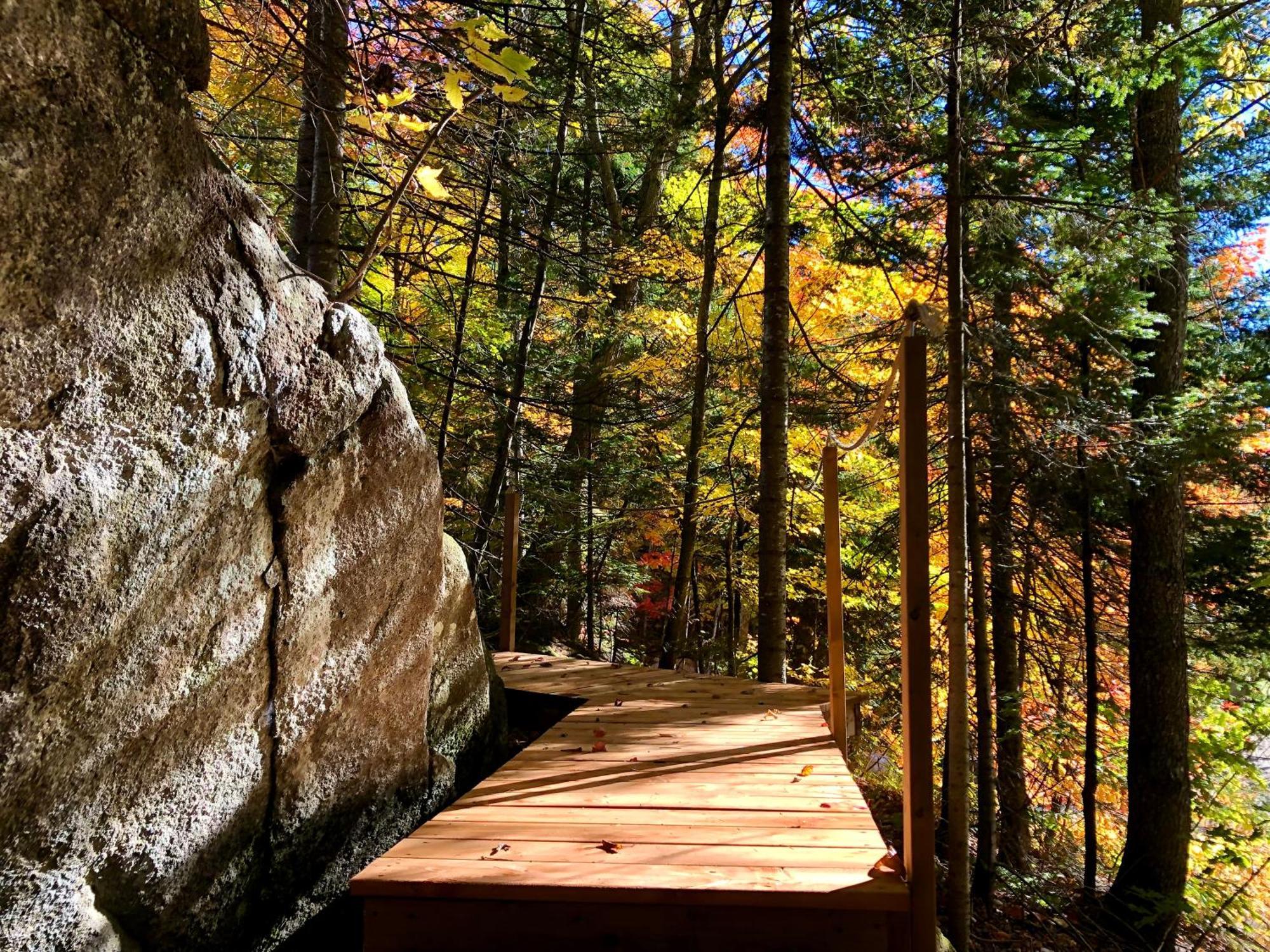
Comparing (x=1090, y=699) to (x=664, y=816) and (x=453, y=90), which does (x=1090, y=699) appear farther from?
(x=453, y=90)

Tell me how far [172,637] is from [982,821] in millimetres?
7306

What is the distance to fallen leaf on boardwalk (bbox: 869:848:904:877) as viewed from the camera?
2.23m

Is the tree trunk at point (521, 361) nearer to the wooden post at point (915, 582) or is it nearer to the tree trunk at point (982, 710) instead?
the tree trunk at point (982, 710)

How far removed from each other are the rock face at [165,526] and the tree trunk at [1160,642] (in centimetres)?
718

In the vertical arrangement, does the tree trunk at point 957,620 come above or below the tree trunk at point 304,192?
below

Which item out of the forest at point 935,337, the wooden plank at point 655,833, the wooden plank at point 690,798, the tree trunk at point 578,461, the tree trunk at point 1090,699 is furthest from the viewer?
the tree trunk at point 578,461

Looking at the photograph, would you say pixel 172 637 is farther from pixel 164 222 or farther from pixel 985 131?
pixel 985 131

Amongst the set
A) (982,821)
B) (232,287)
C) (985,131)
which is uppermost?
(985,131)

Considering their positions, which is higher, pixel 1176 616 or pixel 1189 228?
pixel 1189 228

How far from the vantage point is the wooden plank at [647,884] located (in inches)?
83.3

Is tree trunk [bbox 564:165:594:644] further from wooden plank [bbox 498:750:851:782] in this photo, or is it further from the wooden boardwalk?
the wooden boardwalk

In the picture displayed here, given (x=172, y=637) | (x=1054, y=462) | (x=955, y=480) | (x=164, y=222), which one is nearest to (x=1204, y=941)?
(x=1054, y=462)

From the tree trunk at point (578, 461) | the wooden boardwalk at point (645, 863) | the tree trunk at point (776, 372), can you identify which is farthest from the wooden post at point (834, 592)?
the tree trunk at point (578, 461)

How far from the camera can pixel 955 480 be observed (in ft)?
17.7
